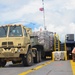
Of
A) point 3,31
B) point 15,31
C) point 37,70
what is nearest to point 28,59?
point 15,31

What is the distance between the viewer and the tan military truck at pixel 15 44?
19.5 meters

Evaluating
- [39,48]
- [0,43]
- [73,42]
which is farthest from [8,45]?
[73,42]

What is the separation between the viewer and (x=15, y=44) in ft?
64.8

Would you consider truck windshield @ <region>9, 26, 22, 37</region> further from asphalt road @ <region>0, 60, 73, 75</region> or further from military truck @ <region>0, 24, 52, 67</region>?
asphalt road @ <region>0, 60, 73, 75</region>

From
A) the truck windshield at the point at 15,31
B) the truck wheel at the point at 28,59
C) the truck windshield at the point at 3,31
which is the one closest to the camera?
the truck wheel at the point at 28,59

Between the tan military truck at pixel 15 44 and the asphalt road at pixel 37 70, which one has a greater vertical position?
the tan military truck at pixel 15 44

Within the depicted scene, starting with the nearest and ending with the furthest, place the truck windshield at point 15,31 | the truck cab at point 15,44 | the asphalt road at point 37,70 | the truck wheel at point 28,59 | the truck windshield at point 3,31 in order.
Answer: the asphalt road at point 37,70, the truck cab at point 15,44, the truck wheel at point 28,59, the truck windshield at point 15,31, the truck windshield at point 3,31

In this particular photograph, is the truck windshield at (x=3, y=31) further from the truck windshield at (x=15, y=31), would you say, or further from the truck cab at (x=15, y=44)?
the truck windshield at (x=15, y=31)

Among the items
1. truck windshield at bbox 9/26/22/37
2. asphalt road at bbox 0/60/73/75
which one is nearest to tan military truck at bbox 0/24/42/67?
truck windshield at bbox 9/26/22/37

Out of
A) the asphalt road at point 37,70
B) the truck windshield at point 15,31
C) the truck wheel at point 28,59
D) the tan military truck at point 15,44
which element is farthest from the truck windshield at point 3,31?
the asphalt road at point 37,70

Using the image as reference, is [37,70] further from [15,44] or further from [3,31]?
[3,31]

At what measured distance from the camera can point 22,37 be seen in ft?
65.1

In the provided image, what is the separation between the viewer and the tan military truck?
19.5m

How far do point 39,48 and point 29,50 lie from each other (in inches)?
194
